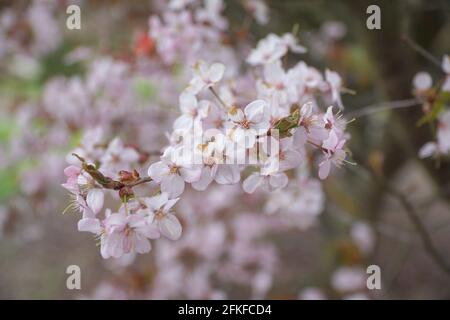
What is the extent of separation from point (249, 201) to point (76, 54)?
1274 millimetres

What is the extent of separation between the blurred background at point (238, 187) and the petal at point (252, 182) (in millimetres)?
609

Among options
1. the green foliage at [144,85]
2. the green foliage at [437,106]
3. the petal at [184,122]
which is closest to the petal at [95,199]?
the petal at [184,122]

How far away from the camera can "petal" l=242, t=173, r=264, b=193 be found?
92cm

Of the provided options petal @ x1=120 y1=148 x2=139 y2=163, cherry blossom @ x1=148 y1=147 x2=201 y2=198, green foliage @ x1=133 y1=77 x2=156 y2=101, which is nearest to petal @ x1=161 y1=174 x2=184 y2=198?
cherry blossom @ x1=148 y1=147 x2=201 y2=198

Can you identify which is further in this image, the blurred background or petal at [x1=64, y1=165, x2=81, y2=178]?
the blurred background

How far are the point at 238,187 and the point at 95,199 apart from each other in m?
1.83

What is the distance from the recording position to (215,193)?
8.77 feet

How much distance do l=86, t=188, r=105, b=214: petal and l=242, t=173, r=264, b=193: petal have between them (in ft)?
0.83

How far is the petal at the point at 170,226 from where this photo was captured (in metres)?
0.89

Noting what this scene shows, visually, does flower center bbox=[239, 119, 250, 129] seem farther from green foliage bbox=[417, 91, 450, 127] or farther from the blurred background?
the blurred background

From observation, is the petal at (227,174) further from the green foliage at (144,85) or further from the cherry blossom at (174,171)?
the green foliage at (144,85)

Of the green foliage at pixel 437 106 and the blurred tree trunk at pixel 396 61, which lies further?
the blurred tree trunk at pixel 396 61

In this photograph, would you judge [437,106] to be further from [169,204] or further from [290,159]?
[169,204]
